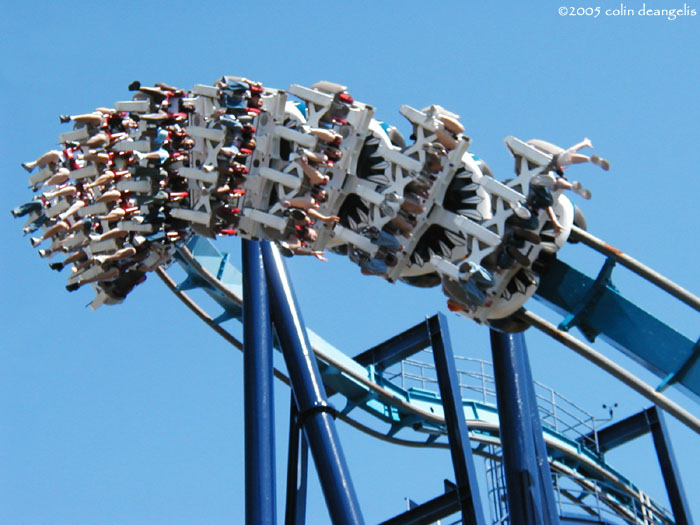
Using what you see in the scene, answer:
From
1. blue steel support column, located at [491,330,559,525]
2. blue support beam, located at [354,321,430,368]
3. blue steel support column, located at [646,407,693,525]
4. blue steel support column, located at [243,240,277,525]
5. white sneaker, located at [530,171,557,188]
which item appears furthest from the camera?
blue support beam, located at [354,321,430,368]

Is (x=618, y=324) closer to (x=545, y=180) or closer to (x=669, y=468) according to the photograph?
(x=545, y=180)

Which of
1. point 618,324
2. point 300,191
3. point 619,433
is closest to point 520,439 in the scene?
point 618,324

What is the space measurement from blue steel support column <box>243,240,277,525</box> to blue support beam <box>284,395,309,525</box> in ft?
1.01

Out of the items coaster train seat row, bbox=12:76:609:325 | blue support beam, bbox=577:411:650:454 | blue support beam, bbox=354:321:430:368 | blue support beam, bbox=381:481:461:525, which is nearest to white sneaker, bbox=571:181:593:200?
coaster train seat row, bbox=12:76:609:325

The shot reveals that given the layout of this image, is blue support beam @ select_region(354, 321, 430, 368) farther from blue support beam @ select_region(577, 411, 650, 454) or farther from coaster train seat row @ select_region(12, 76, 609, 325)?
coaster train seat row @ select_region(12, 76, 609, 325)

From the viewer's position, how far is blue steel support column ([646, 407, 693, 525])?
33.1 feet

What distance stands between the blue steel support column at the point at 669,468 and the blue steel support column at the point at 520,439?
234 cm

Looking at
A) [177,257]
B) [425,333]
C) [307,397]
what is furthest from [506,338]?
[177,257]

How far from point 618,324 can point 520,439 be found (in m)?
2.40

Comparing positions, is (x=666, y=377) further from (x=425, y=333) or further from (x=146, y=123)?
(x=425, y=333)

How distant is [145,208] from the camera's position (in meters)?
6.27

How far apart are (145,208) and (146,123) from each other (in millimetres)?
488

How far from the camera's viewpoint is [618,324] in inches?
212

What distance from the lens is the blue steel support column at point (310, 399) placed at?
25.1 feet
